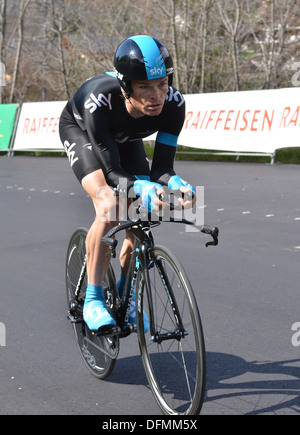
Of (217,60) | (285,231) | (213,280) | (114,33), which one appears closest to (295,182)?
(285,231)

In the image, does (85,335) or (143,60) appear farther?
(85,335)

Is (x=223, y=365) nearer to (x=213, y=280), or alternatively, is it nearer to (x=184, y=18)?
(x=213, y=280)

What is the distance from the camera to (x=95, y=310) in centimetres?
443

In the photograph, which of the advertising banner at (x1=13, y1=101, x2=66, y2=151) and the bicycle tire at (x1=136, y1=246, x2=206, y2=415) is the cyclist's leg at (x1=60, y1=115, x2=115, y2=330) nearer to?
the bicycle tire at (x1=136, y1=246, x2=206, y2=415)

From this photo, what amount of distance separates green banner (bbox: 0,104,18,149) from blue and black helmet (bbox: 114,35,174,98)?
791 inches

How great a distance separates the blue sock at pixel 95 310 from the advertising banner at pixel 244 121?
12.3 metres

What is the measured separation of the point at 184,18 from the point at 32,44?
13.8 metres

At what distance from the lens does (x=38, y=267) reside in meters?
7.77

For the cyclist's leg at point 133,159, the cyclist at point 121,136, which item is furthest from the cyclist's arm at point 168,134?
the cyclist's leg at point 133,159

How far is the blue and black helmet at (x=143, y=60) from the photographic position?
12.6 feet

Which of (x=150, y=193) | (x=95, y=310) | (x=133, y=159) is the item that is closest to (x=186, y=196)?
(x=150, y=193)

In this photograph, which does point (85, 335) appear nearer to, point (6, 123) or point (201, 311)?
point (201, 311)

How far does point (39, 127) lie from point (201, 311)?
56.7ft

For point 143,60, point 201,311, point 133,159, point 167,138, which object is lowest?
point 201,311
